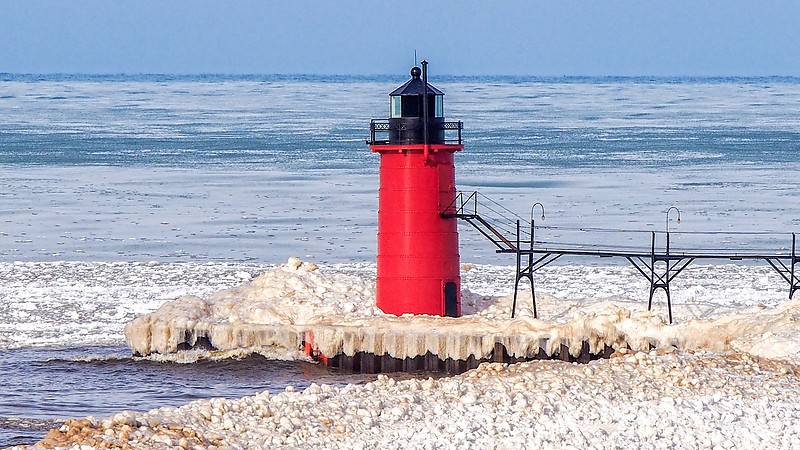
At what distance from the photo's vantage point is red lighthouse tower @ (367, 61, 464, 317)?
17516 millimetres

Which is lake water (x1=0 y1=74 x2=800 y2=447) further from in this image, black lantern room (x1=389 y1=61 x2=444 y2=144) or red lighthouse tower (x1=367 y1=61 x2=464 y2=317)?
black lantern room (x1=389 y1=61 x2=444 y2=144)

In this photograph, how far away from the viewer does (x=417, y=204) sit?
17.6 metres

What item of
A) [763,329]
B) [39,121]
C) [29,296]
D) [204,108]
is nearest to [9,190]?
[29,296]

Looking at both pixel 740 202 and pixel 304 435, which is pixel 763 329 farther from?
pixel 740 202

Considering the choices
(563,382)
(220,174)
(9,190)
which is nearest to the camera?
(563,382)

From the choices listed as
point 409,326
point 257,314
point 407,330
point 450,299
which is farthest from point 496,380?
point 257,314

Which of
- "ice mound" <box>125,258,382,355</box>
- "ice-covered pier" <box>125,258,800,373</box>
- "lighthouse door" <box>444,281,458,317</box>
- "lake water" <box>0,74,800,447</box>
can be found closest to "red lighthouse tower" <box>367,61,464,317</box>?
"lighthouse door" <box>444,281,458,317</box>

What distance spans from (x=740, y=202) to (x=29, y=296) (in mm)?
17905

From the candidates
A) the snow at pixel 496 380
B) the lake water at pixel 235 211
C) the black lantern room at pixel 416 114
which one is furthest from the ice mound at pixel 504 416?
the black lantern room at pixel 416 114

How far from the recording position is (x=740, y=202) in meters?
33.2

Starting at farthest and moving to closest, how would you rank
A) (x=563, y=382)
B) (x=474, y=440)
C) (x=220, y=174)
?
(x=220, y=174), (x=563, y=382), (x=474, y=440)

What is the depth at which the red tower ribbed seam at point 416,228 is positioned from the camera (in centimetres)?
1752

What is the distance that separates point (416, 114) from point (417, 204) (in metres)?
1.11

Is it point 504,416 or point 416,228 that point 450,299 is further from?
point 504,416
